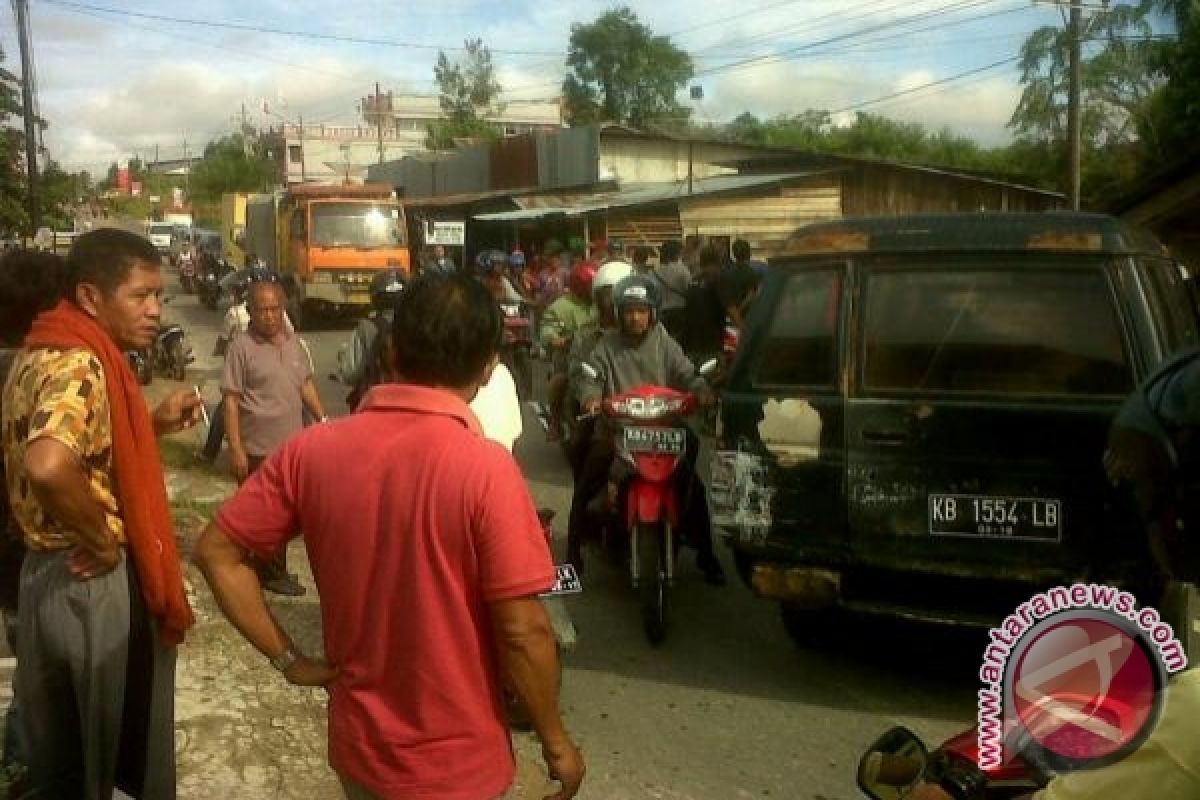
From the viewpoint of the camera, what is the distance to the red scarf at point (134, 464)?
296 cm

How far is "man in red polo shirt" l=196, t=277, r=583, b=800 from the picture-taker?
7.09 ft

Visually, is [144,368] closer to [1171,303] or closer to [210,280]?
[1171,303]

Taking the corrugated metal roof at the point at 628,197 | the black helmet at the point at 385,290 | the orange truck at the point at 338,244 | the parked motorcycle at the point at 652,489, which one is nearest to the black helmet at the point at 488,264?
the black helmet at the point at 385,290

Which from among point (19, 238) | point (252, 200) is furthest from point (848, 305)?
point (252, 200)

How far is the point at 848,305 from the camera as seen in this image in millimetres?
4719

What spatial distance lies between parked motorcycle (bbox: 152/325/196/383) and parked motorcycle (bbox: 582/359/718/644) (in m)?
11.4

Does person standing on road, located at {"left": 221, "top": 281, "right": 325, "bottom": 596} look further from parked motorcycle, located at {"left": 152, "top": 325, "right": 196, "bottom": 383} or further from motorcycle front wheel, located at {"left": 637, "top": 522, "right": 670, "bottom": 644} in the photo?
parked motorcycle, located at {"left": 152, "top": 325, "right": 196, "bottom": 383}

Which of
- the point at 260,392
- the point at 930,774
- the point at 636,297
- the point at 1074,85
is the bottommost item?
the point at 930,774

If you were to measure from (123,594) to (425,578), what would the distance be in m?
1.19

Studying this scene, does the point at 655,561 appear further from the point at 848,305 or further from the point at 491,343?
the point at 491,343

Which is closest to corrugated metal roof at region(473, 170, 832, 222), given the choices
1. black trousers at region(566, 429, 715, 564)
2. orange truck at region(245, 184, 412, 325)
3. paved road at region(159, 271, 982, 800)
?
orange truck at region(245, 184, 412, 325)

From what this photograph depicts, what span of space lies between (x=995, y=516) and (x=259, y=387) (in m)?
3.69

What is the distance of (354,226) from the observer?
2377 cm

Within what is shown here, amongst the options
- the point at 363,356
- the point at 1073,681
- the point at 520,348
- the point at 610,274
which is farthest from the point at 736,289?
the point at 1073,681
